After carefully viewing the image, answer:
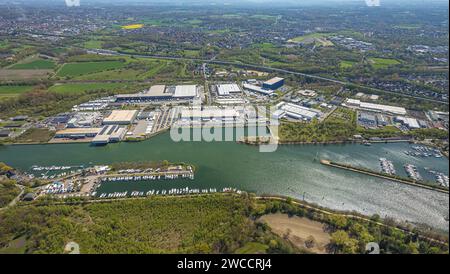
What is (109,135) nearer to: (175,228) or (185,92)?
(185,92)

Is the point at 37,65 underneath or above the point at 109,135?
above

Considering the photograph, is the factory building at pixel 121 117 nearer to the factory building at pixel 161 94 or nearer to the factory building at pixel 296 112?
the factory building at pixel 161 94

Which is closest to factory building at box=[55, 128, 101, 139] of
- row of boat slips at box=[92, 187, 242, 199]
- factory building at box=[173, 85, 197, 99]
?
row of boat slips at box=[92, 187, 242, 199]

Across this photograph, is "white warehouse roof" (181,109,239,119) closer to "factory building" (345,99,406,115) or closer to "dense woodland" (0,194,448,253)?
"dense woodland" (0,194,448,253)

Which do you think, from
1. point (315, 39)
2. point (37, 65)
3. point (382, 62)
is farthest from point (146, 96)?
point (315, 39)

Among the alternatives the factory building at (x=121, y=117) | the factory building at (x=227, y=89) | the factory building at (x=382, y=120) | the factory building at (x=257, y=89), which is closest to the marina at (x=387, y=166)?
the factory building at (x=382, y=120)

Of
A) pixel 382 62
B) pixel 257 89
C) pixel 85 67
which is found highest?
pixel 382 62
